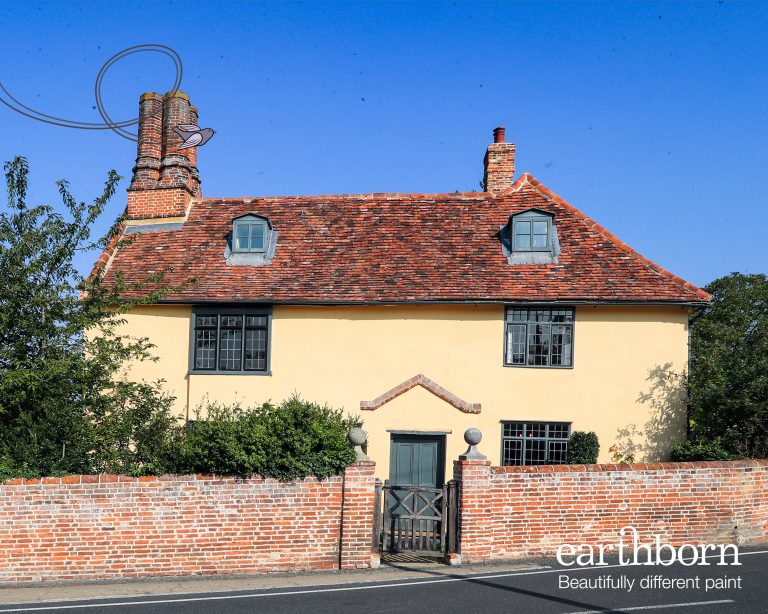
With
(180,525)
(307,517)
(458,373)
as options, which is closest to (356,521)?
(307,517)

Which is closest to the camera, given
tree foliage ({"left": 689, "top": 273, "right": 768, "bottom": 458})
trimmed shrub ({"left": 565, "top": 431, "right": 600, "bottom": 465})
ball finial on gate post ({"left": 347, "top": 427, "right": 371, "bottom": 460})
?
ball finial on gate post ({"left": 347, "top": 427, "right": 371, "bottom": 460})

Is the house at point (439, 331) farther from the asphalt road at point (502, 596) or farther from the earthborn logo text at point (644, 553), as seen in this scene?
the asphalt road at point (502, 596)

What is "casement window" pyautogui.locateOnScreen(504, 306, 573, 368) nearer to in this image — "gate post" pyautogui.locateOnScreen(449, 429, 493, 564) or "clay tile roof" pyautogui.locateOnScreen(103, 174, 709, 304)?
"clay tile roof" pyautogui.locateOnScreen(103, 174, 709, 304)

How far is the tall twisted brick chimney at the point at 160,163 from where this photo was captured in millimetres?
20328

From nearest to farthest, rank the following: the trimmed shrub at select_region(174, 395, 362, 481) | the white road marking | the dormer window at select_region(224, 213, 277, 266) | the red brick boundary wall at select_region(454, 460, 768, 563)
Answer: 1. the white road marking
2. the trimmed shrub at select_region(174, 395, 362, 481)
3. the red brick boundary wall at select_region(454, 460, 768, 563)
4. the dormer window at select_region(224, 213, 277, 266)

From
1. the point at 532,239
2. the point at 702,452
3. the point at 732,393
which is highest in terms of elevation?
the point at 532,239

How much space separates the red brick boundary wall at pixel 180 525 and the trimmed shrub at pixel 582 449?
6.09 meters

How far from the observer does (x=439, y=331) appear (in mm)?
17219

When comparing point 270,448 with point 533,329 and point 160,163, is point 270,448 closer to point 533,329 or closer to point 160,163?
point 533,329

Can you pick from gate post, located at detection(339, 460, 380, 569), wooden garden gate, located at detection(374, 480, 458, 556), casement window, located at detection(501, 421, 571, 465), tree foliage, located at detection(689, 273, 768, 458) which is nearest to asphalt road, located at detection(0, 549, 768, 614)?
gate post, located at detection(339, 460, 380, 569)

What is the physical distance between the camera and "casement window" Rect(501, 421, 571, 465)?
16781 millimetres

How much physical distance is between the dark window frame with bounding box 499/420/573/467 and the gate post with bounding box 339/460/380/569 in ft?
18.4

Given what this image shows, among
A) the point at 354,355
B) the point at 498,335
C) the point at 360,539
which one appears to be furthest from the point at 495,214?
the point at 360,539

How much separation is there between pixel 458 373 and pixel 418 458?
220cm
